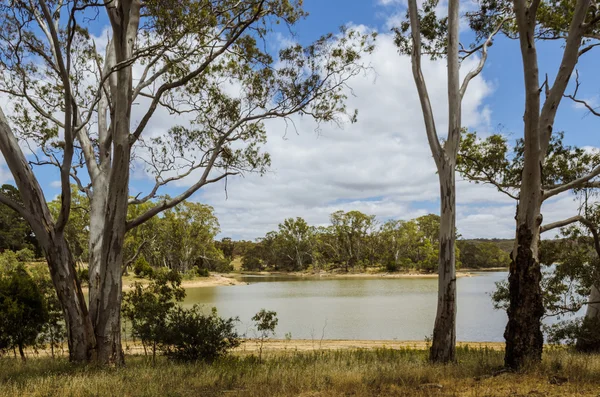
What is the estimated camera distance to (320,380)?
4676mm

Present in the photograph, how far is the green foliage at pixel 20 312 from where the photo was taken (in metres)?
7.01

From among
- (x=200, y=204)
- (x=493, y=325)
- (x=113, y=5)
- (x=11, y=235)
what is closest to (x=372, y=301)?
(x=493, y=325)

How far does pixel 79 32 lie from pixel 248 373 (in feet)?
24.3

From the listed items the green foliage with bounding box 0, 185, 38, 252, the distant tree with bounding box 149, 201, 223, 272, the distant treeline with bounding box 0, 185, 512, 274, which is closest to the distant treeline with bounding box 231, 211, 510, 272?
the distant treeline with bounding box 0, 185, 512, 274

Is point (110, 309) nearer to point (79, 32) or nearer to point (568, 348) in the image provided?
point (79, 32)

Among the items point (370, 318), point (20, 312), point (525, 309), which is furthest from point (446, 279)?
point (370, 318)

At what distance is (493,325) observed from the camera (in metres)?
14.6

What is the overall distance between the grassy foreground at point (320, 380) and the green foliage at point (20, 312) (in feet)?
5.14

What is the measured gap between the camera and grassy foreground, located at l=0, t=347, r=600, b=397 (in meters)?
4.20

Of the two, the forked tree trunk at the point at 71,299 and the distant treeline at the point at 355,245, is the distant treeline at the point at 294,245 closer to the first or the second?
the distant treeline at the point at 355,245

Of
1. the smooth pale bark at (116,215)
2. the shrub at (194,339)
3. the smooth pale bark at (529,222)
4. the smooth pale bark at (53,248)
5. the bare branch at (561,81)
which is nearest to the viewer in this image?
the smooth pale bark at (529,222)

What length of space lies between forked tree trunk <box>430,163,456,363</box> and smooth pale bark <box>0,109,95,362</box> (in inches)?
181

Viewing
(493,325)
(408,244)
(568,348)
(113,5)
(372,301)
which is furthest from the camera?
(408,244)

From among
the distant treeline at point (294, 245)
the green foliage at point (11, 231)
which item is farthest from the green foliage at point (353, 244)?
the green foliage at point (11, 231)
